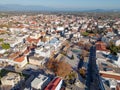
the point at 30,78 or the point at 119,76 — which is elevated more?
the point at 119,76

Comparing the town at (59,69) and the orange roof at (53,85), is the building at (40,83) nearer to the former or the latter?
the town at (59,69)

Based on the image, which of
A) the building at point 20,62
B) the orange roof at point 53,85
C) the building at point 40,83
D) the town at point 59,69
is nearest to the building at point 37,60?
the town at point 59,69

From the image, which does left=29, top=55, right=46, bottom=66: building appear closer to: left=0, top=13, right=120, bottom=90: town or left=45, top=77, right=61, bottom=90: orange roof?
left=0, top=13, right=120, bottom=90: town

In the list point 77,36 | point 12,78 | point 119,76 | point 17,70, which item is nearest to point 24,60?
point 17,70

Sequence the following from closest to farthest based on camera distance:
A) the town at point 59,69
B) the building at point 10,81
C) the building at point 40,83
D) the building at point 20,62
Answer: the building at point 40,83 → the town at point 59,69 → the building at point 10,81 → the building at point 20,62

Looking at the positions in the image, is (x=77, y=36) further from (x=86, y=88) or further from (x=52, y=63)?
(x=86, y=88)

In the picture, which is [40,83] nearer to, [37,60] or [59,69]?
[59,69]

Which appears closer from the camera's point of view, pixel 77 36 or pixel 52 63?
pixel 52 63

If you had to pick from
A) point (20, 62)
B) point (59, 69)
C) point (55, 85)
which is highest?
point (55, 85)

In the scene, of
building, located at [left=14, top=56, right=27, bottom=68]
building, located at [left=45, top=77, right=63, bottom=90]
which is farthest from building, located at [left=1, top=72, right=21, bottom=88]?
building, located at [left=14, top=56, right=27, bottom=68]

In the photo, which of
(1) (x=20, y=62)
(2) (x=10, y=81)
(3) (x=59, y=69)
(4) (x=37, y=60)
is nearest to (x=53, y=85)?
(3) (x=59, y=69)

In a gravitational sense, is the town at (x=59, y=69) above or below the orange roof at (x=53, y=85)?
below
